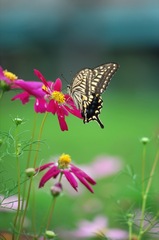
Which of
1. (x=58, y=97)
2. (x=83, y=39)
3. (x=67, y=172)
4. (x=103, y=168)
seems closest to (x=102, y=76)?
(x=58, y=97)

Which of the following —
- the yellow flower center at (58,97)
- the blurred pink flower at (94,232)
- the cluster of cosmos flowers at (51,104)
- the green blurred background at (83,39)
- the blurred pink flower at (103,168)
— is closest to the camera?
the cluster of cosmos flowers at (51,104)

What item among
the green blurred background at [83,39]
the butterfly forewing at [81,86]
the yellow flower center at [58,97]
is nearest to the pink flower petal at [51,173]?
the yellow flower center at [58,97]

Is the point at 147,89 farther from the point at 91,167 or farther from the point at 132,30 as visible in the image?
the point at 91,167

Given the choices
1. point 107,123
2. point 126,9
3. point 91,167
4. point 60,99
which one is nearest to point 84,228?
point 60,99

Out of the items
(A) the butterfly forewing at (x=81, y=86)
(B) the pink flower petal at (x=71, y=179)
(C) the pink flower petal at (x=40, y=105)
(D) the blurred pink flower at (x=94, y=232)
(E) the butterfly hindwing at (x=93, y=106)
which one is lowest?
(D) the blurred pink flower at (x=94, y=232)

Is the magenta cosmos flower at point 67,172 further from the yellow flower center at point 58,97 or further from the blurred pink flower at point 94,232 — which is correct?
the blurred pink flower at point 94,232

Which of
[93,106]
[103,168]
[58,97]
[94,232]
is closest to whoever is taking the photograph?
[58,97]

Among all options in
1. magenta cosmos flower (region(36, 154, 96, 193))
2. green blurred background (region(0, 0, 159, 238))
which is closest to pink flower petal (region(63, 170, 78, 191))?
magenta cosmos flower (region(36, 154, 96, 193))

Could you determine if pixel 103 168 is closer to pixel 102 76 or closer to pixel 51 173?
pixel 102 76

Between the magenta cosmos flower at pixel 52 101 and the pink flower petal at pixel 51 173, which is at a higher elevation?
the magenta cosmos flower at pixel 52 101
